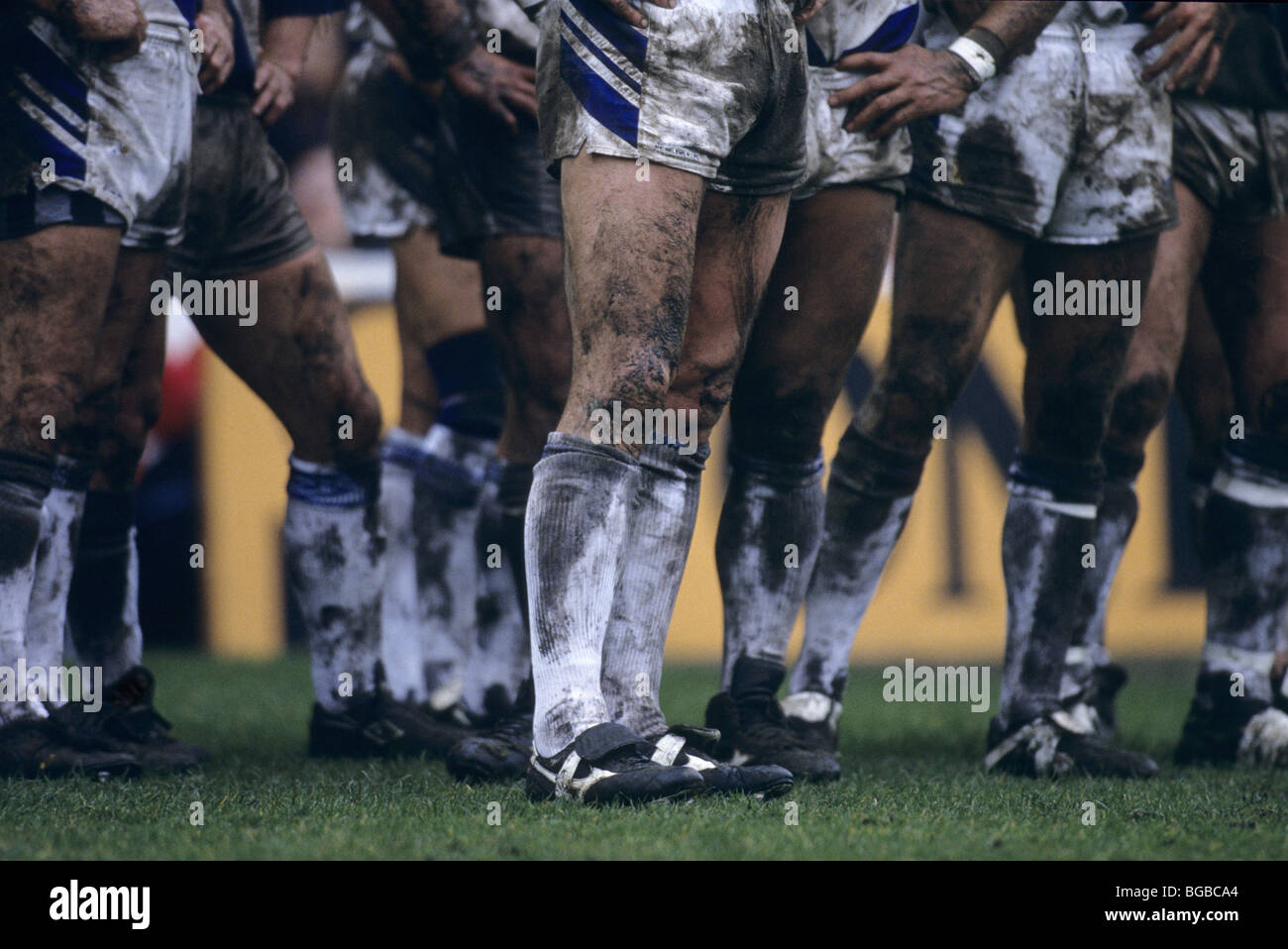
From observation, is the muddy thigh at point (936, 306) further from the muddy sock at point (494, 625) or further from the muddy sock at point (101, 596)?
the muddy sock at point (101, 596)

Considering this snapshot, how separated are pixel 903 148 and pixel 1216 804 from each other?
151 cm

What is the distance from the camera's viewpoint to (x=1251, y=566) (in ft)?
12.6

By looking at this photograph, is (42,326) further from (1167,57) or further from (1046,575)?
(1167,57)

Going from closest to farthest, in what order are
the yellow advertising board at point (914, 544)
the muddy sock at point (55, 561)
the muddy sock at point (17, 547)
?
the muddy sock at point (17, 547) → the muddy sock at point (55, 561) → the yellow advertising board at point (914, 544)

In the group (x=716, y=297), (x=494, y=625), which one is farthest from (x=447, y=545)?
(x=716, y=297)

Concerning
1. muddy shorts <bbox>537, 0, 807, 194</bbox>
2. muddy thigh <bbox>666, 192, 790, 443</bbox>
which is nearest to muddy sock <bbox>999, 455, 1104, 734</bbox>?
muddy thigh <bbox>666, 192, 790, 443</bbox>

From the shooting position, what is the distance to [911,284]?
11.3 ft

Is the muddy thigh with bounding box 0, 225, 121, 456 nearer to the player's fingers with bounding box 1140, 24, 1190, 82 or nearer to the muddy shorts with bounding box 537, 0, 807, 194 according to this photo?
the muddy shorts with bounding box 537, 0, 807, 194

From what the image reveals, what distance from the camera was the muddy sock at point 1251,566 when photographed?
3822 millimetres

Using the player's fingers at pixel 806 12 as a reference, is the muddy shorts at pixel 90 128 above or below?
below

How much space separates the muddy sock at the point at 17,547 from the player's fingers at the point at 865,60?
1841 millimetres

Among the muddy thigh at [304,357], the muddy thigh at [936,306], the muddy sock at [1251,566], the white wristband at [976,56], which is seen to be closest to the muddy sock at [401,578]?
the muddy thigh at [304,357]
